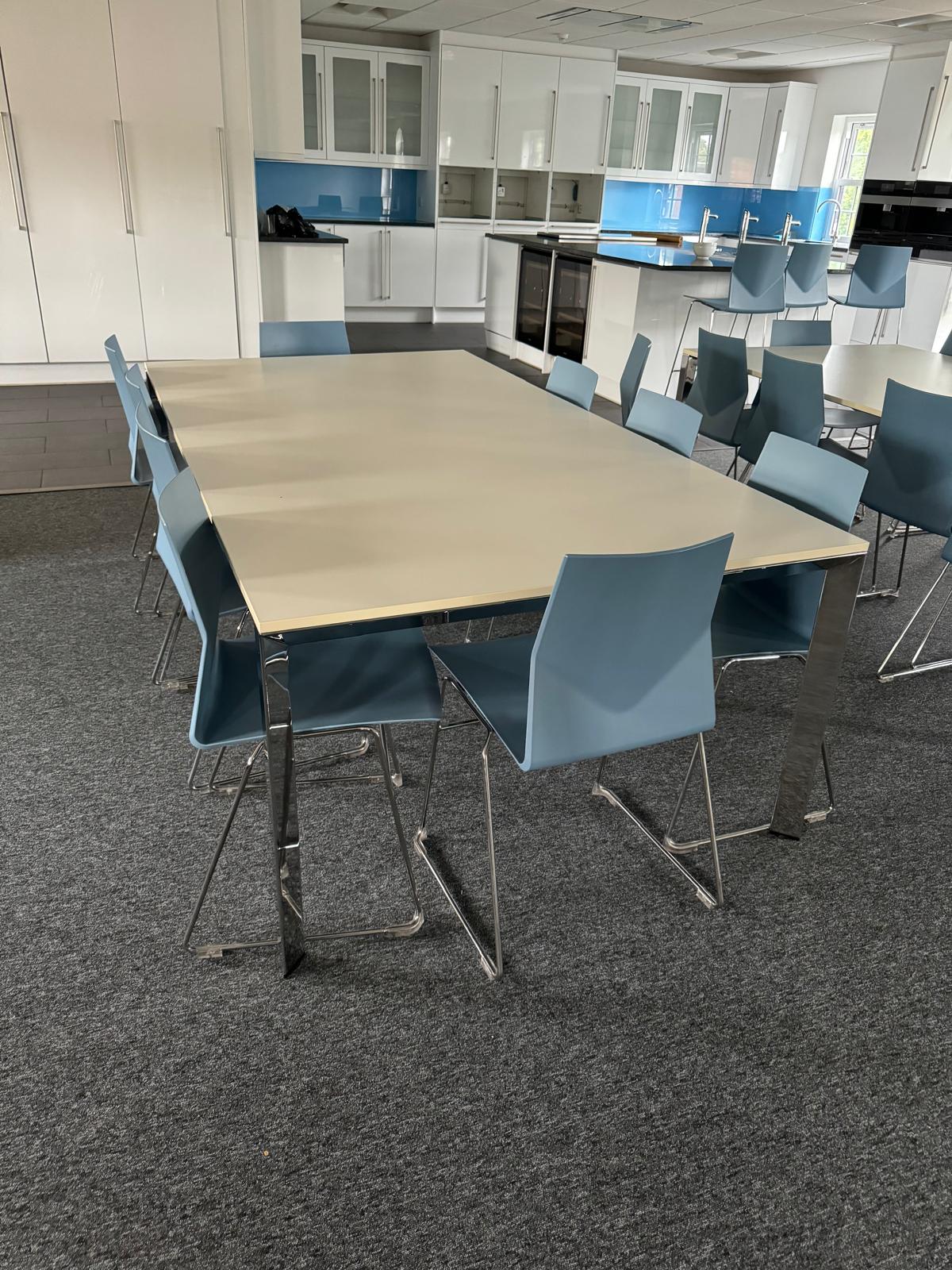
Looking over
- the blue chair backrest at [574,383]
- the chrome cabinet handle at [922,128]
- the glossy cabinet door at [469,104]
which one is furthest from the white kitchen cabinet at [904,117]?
the blue chair backrest at [574,383]

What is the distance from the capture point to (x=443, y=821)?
2240mm

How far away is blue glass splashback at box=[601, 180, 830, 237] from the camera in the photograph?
9.54 metres

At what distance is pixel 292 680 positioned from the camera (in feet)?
6.17

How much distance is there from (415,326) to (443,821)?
292 inches

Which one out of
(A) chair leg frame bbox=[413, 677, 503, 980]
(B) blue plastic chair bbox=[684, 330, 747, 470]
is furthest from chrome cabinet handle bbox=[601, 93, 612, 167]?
(A) chair leg frame bbox=[413, 677, 503, 980]

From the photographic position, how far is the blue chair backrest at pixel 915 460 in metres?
2.93

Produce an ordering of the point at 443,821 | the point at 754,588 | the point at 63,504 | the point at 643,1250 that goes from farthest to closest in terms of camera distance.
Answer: the point at 63,504
the point at 754,588
the point at 443,821
the point at 643,1250

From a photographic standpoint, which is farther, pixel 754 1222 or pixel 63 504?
pixel 63 504

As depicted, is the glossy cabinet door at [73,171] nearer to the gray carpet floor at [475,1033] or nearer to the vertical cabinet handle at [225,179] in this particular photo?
the vertical cabinet handle at [225,179]

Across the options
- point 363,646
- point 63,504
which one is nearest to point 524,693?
point 363,646

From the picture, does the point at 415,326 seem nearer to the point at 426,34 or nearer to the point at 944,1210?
the point at 426,34

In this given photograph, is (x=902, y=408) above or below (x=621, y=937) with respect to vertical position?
above

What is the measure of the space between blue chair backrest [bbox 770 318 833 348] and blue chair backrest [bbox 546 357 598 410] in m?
1.58

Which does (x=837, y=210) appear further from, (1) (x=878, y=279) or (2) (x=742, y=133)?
(1) (x=878, y=279)
